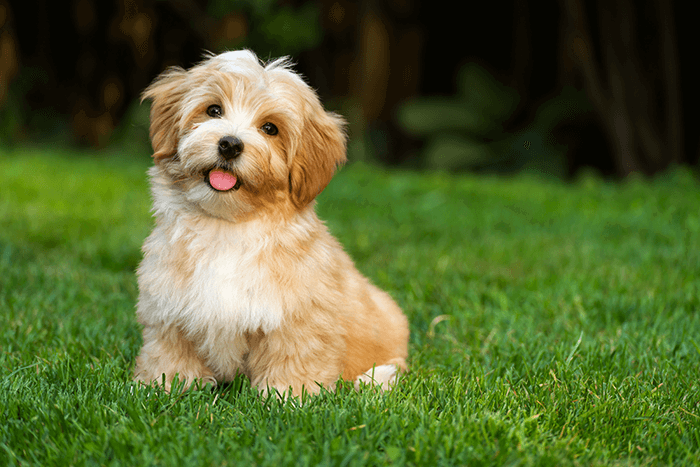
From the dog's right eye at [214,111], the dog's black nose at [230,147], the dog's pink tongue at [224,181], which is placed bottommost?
the dog's pink tongue at [224,181]

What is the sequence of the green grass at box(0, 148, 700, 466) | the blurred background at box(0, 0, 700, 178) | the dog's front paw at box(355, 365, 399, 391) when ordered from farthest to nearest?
the blurred background at box(0, 0, 700, 178) < the dog's front paw at box(355, 365, 399, 391) < the green grass at box(0, 148, 700, 466)

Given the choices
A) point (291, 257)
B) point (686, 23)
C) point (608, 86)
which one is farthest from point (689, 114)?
point (291, 257)

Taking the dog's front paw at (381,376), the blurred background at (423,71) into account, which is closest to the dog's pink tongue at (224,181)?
the dog's front paw at (381,376)

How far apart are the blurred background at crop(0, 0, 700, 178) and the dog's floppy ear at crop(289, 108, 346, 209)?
27.5ft

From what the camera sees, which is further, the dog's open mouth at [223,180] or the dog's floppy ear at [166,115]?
the dog's floppy ear at [166,115]

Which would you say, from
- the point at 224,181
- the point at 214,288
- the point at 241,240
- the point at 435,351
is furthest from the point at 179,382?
the point at 435,351

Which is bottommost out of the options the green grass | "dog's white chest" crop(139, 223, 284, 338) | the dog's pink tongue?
the green grass

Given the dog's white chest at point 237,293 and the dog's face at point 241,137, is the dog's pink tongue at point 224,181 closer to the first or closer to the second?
the dog's face at point 241,137

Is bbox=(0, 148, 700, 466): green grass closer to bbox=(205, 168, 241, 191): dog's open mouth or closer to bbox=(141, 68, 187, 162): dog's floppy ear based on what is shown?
bbox=(205, 168, 241, 191): dog's open mouth

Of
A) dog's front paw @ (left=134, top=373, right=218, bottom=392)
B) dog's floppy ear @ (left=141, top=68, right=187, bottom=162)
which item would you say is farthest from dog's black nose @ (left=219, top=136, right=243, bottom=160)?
dog's front paw @ (left=134, top=373, right=218, bottom=392)

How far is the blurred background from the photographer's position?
1084 centimetres

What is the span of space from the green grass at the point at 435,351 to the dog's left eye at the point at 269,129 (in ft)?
3.31

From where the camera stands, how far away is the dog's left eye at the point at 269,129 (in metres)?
2.64

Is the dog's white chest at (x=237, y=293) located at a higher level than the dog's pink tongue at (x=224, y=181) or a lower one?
lower
